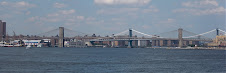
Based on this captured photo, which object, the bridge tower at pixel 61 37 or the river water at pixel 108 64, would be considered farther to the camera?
the bridge tower at pixel 61 37

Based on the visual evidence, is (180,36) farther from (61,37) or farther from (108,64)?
(108,64)

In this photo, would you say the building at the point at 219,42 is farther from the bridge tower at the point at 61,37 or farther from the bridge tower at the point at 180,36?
the bridge tower at the point at 61,37

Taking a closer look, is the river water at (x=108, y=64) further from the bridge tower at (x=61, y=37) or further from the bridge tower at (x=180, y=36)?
the bridge tower at (x=61, y=37)

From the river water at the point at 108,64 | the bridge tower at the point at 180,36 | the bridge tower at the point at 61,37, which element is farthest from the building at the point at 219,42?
the river water at the point at 108,64

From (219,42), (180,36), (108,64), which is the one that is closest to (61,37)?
(180,36)

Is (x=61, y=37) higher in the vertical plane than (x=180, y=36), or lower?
higher

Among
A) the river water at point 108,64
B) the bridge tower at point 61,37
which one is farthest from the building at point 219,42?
the river water at point 108,64

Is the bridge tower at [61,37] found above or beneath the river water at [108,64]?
above

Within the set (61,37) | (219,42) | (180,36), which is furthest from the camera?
(61,37)

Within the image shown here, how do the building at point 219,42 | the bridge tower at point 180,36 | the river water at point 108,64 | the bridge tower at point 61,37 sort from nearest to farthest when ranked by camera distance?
the river water at point 108,64
the building at point 219,42
the bridge tower at point 180,36
the bridge tower at point 61,37

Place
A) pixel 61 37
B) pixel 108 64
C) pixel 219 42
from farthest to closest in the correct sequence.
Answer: pixel 61 37
pixel 219 42
pixel 108 64

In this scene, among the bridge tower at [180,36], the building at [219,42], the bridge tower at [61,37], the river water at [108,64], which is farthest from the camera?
the bridge tower at [61,37]

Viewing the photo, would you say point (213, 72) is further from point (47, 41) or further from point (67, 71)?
point (47, 41)

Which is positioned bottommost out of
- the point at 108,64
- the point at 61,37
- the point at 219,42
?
the point at 108,64
